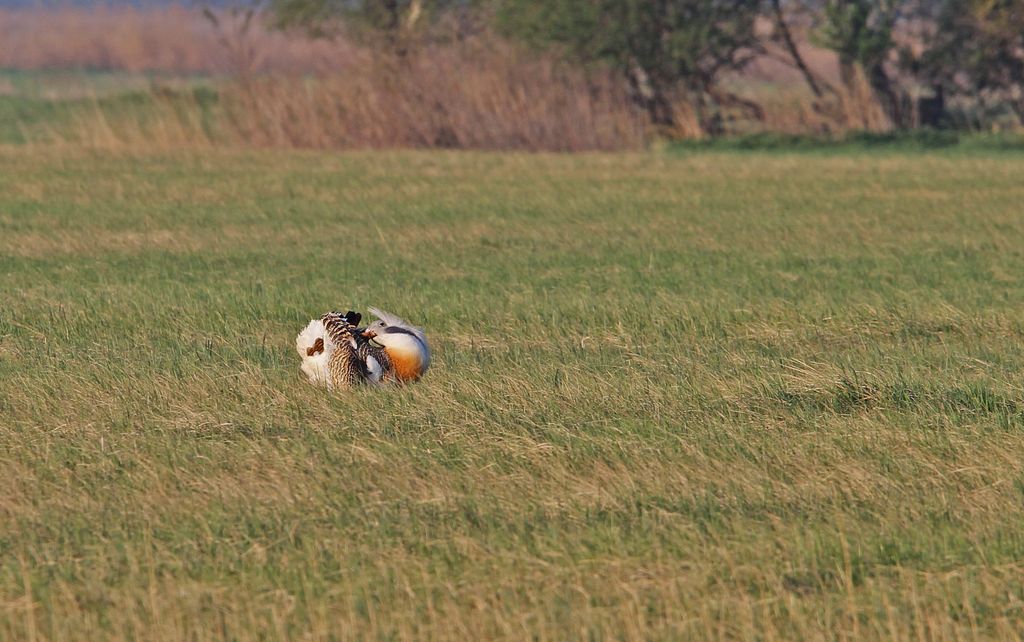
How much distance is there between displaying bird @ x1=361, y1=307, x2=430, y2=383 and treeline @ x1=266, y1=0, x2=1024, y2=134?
69.4ft

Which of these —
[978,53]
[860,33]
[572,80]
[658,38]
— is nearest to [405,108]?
[572,80]

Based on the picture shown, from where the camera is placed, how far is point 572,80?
92.6 feet

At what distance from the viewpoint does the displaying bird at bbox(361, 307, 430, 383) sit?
309 inches

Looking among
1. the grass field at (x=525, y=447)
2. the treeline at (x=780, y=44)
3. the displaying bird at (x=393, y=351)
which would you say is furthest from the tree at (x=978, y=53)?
the displaying bird at (x=393, y=351)

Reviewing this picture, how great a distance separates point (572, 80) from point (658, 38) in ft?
11.3

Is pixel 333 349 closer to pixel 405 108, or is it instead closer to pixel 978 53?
pixel 405 108

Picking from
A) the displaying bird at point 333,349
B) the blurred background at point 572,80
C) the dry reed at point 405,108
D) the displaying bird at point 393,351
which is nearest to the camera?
the displaying bird at point 333,349

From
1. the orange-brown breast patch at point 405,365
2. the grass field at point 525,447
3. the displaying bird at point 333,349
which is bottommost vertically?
the grass field at point 525,447

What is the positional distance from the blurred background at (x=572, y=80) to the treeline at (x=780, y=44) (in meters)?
0.04

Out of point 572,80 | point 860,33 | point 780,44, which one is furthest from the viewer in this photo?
point 780,44

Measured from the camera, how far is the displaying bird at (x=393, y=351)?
7.84 metres

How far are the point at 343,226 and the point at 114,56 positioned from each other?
6713cm

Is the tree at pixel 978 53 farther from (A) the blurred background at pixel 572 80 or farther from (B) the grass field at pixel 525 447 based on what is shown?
(B) the grass field at pixel 525 447

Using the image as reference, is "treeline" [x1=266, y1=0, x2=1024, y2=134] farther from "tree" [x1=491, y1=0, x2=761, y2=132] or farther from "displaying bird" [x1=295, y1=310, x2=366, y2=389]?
"displaying bird" [x1=295, y1=310, x2=366, y2=389]
